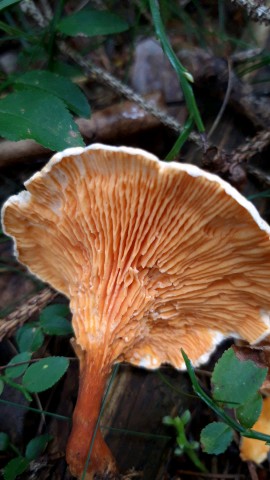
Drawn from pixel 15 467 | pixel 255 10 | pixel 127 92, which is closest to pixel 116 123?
pixel 127 92

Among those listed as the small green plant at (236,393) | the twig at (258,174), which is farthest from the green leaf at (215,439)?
the twig at (258,174)

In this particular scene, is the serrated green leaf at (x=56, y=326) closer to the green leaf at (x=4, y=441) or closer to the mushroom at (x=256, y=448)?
the green leaf at (x=4, y=441)

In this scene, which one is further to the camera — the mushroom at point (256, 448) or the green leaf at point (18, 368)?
the mushroom at point (256, 448)

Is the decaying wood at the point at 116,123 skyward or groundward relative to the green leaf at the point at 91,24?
groundward

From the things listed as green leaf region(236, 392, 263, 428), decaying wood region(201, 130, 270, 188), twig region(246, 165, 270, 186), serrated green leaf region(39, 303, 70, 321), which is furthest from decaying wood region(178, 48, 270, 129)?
green leaf region(236, 392, 263, 428)

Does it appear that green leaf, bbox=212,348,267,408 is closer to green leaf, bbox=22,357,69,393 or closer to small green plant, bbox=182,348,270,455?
small green plant, bbox=182,348,270,455

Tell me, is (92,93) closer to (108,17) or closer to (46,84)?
(108,17)

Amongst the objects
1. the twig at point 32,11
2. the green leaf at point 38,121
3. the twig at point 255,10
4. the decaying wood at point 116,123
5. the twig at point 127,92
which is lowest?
the decaying wood at point 116,123

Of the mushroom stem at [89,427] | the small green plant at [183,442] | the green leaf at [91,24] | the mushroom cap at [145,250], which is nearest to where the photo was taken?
the mushroom cap at [145,250]

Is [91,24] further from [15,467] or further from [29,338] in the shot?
[15,467]
